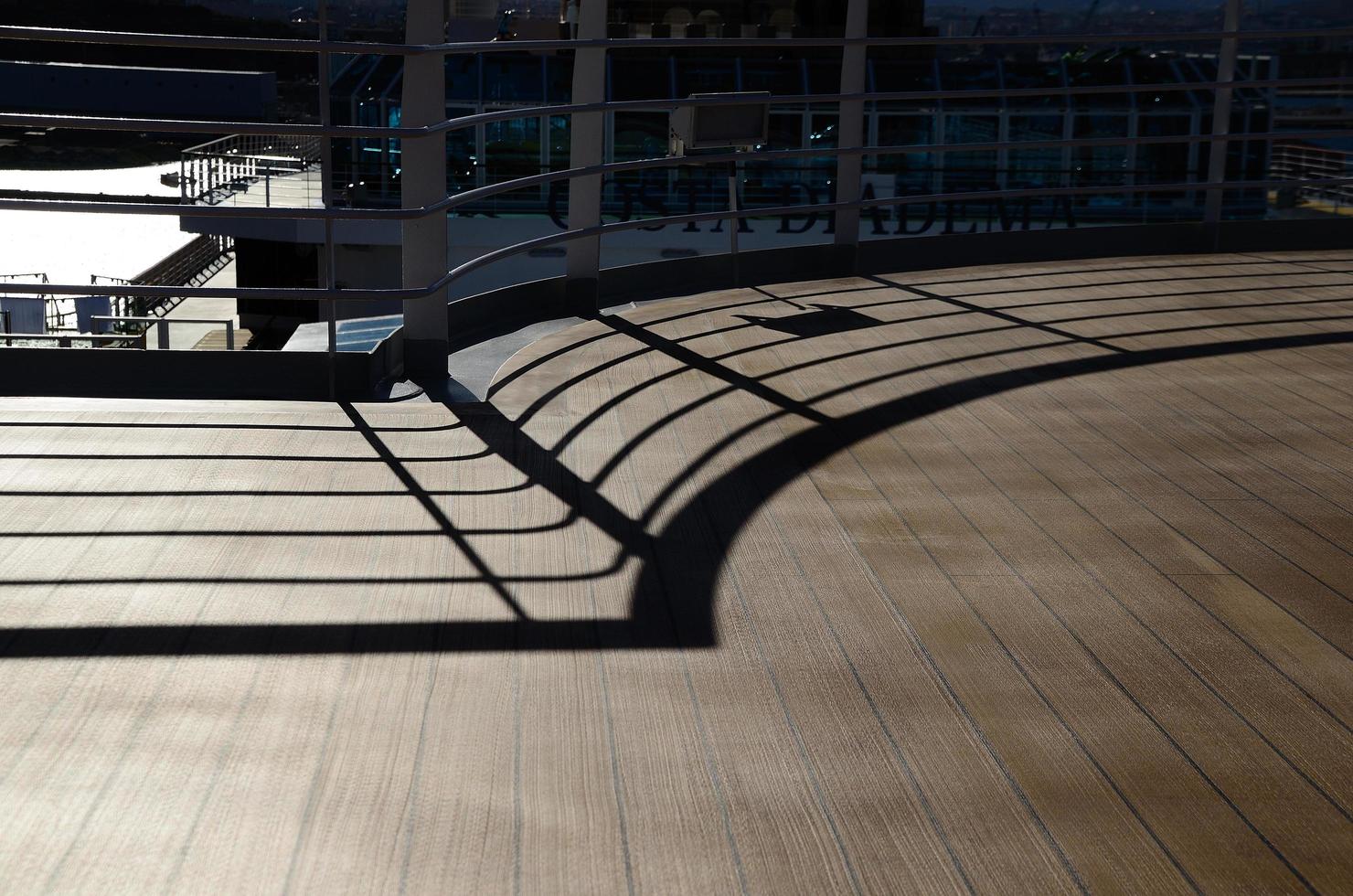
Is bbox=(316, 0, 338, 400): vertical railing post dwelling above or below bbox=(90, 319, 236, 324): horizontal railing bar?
above

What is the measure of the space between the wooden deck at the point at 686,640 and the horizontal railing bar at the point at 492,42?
743 mm

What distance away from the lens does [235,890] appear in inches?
47.4

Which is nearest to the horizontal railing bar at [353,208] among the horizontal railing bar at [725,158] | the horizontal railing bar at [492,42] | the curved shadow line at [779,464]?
the horizontal railing bar at [725,158]

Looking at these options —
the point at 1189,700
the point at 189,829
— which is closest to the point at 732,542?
the point at 1189,700

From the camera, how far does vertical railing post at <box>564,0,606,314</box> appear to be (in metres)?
3.76

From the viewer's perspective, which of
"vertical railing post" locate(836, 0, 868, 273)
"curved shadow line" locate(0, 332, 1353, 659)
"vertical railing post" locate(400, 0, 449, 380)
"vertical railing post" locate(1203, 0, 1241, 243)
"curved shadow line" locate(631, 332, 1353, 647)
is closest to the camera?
"curved shadow line" locate(0, 332, 1353, 659)

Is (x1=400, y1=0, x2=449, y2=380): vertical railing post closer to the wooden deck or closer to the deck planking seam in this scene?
the wooden deck

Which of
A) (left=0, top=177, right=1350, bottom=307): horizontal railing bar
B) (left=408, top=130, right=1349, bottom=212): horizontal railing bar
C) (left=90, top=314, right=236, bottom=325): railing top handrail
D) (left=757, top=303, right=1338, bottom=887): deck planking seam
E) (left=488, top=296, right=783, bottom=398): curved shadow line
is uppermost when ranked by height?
(left=408, top=130, right=1349, bottom=212): horizontal railing bar

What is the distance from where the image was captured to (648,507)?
7.72ft

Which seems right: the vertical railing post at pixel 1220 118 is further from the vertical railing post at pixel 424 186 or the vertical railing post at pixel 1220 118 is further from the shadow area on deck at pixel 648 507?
the vertical railing post at pixel 424 186

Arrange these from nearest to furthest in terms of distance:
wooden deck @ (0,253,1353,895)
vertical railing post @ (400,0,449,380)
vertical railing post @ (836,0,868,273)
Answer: wooden deck @ (0,253,1353,895) → vertical railing post @ (400,0,449,380) → vertical railing post @ (836,0,868,273)

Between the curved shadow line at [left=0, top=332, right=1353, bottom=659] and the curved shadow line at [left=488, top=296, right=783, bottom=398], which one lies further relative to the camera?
the curved shadow line at [left=488, top=296, right=783, bottom=398]

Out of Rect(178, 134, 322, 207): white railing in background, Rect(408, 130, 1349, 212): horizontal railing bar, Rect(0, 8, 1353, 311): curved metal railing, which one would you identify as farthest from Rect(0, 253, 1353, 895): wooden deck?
Rect(178, 134, 322, 207): white railing in background

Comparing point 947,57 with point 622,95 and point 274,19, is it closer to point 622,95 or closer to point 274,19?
point 622,95
